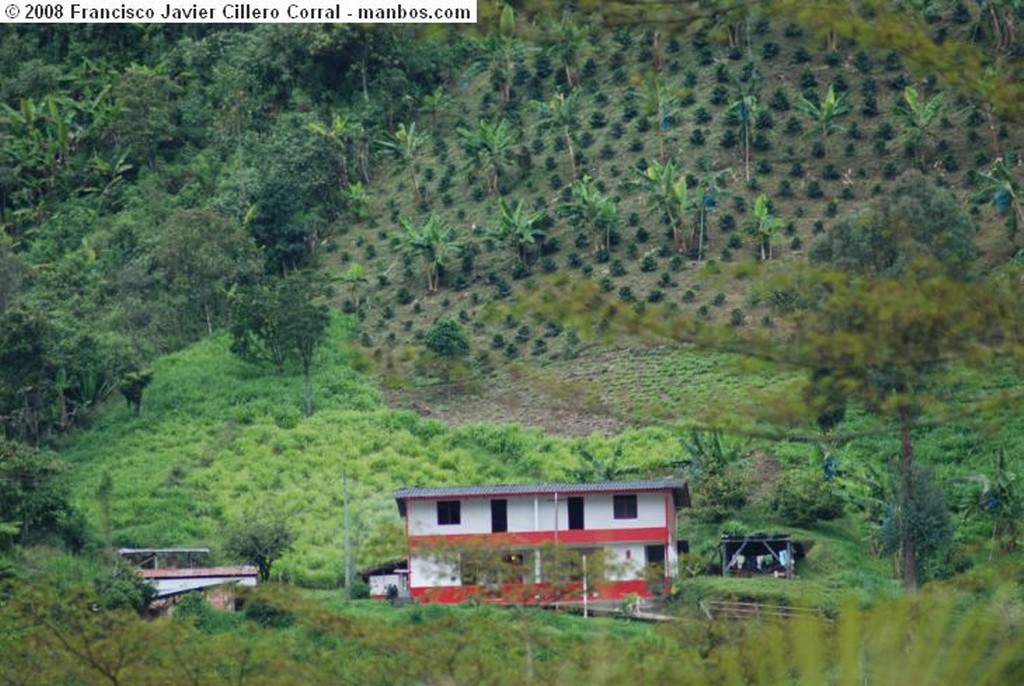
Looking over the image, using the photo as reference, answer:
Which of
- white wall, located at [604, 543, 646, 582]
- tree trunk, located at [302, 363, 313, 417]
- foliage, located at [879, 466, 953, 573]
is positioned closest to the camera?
white wall, located at [604, 543, 646, 582]

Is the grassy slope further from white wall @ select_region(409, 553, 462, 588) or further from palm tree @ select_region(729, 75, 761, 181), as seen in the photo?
palm tree @ select_region(729, 75, 761, 181)

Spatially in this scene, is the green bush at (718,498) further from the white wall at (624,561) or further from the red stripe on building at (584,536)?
the white wall at (624,561)

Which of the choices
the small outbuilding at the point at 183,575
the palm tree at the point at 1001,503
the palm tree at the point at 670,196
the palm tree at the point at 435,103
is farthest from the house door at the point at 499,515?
the palm tree at the point at 435,103

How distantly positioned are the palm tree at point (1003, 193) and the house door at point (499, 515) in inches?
460

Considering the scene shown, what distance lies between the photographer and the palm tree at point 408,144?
54.4 m

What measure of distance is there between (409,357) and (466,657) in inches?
455

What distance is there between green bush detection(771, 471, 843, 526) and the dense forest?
0.16 feet

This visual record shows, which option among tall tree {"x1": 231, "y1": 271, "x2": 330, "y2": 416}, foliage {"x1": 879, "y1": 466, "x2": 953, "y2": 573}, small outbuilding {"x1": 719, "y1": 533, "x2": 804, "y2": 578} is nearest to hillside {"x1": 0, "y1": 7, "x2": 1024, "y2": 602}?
foliage {"x1": 879, "y1": 466, "x2": 953, "y2": 573}

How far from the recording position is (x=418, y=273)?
→ 5206cm

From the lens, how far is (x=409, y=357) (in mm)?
9070

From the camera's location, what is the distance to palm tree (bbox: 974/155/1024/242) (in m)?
44.9

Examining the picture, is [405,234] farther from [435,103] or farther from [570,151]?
[435,103]

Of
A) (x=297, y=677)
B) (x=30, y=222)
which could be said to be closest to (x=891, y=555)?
(x=297, y=677)

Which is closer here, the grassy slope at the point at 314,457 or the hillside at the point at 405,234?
the grassy slope at the point at 314,457
